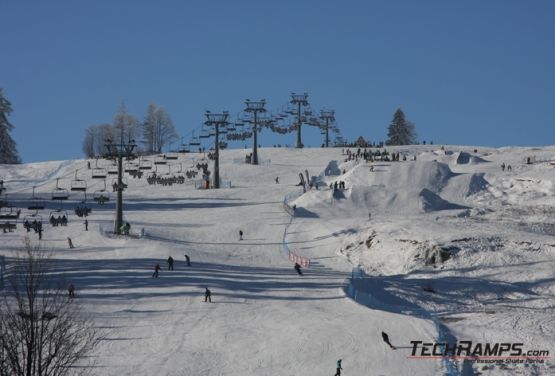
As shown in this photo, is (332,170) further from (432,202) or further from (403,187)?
(432,202)

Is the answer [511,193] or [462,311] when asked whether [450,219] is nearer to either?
[511,193]

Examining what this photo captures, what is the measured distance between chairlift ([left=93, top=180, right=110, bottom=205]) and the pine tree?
29319 mm

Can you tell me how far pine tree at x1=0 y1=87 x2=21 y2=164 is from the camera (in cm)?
10700

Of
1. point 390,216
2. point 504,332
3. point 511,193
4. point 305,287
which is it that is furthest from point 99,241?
point 511,193

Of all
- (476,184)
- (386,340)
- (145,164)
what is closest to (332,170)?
(476,184)

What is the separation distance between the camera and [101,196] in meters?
76.2

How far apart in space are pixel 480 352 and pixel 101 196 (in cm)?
4916

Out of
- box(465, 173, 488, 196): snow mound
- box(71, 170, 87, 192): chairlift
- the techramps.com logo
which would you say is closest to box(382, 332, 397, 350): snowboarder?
the techramps.com logo

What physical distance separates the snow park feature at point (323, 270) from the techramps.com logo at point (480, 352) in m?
0.10

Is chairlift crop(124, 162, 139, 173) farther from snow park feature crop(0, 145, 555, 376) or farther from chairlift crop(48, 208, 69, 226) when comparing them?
chairlift crop(48, 208, 69, 226)

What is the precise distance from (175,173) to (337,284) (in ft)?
170

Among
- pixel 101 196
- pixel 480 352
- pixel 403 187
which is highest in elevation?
pixel 403 187

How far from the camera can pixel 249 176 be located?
95562mm

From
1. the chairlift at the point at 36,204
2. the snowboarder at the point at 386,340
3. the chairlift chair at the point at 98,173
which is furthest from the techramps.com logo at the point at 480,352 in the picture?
the chairlift chair at the point at 98,173
